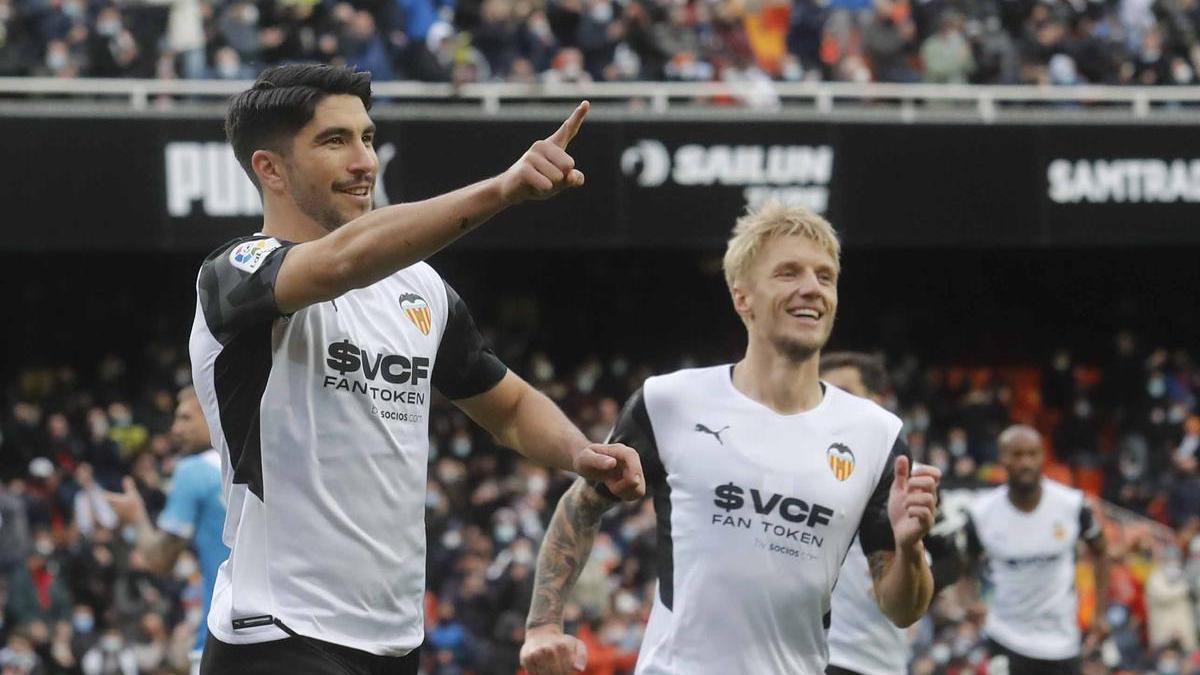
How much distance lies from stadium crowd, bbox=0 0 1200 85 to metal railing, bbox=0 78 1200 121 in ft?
0.82

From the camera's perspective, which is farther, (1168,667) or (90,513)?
(90,513)

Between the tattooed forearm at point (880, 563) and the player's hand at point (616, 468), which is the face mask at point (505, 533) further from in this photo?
the player's hand at point (616, 468)

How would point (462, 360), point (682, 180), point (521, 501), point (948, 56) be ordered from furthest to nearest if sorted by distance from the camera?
point (948, 56) → point (682, 180) → point (521, 501) → point (462, 360)

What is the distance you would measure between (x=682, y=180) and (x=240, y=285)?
53.7 ft

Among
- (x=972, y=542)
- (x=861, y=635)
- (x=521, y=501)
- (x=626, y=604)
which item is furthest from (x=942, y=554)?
(x=521, y=501)

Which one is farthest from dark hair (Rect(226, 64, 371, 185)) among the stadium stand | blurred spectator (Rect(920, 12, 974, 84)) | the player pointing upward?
blurred spectator (Rect(920, 12, 974, 84))

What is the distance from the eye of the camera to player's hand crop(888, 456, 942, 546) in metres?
5.27

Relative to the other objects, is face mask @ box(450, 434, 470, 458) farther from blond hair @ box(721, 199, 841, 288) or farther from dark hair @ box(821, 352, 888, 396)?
blond hair @ box(721, 199, 841, 288)

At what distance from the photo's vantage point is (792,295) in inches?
229

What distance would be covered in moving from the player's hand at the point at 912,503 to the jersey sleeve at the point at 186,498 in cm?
351

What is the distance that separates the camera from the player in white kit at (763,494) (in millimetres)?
5605

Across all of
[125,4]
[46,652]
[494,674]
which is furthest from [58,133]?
[494,674]

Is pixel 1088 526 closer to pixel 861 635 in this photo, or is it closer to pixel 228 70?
pixel 861 635

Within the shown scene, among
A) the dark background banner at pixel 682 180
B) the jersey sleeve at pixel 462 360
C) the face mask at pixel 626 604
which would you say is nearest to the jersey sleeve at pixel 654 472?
the jersey sleeve at pixel 462 360
